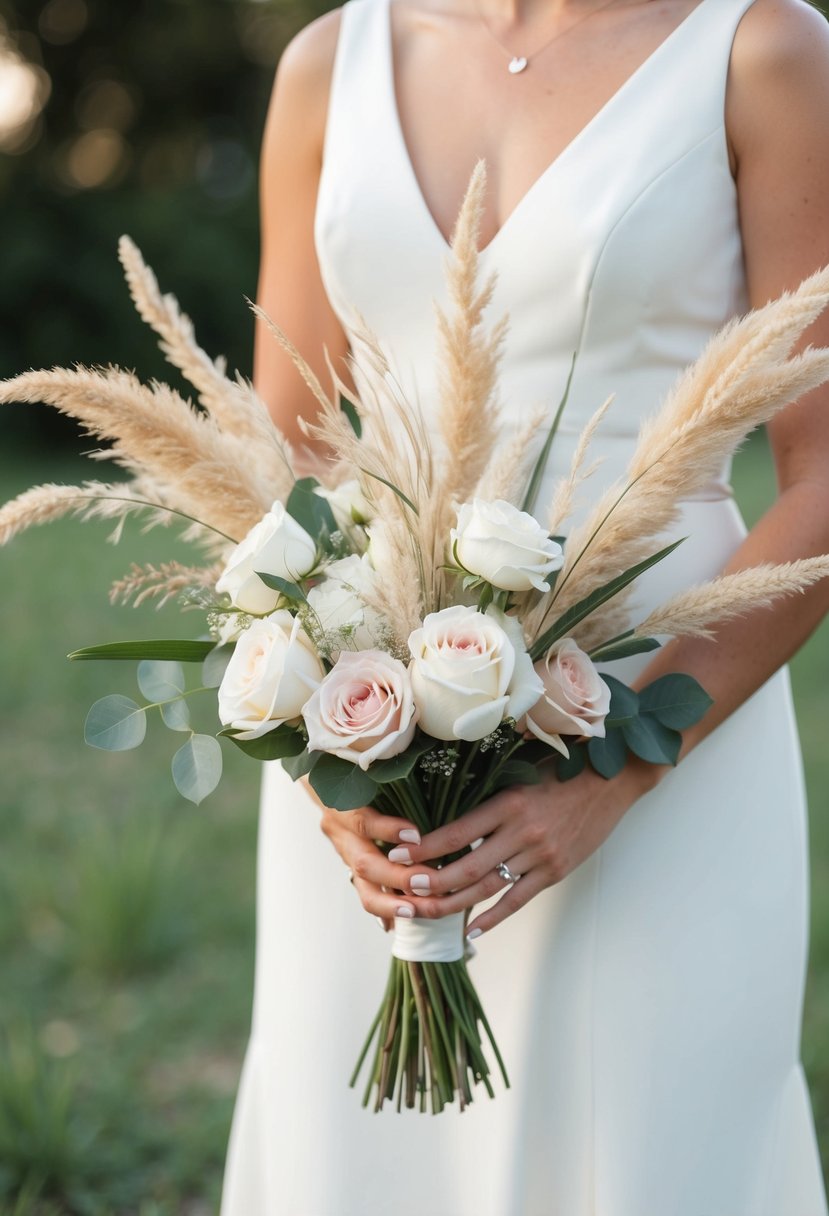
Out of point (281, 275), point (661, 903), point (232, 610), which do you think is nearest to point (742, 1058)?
point (661, 903)

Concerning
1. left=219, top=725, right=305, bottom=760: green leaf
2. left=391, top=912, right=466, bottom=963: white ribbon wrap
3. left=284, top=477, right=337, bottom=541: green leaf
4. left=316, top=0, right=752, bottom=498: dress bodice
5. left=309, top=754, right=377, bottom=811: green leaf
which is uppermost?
left=316, top=0, right=752, bottom=498: dress bodice

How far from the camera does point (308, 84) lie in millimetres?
2104

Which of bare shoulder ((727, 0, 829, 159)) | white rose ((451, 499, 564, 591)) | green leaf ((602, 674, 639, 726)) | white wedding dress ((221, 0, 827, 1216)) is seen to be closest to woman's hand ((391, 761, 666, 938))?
green leaf ((602, 674, 639, 726))

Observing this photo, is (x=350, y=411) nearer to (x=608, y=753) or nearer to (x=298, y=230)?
(x=298, y=230)

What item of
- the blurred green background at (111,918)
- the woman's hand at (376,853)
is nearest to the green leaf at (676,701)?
the woman's hand at (376,853)

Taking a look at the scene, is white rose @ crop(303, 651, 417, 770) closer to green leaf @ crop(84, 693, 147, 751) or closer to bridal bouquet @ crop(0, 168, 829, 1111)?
bridal bouquet @ crop(0, 168, 829, 1111)

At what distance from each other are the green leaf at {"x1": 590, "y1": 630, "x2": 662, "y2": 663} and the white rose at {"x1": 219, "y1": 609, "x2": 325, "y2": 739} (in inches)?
13.8

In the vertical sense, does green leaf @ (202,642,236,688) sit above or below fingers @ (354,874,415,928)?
above

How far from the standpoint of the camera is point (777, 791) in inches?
76.1

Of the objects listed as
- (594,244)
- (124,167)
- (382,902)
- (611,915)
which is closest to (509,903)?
(382,902)

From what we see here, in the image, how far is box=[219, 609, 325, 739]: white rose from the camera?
1.42 metres

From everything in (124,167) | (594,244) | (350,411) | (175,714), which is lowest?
(175,714)

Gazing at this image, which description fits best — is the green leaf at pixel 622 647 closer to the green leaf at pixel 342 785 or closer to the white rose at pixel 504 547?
the white rose at pixel 504 547

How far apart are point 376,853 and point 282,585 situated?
377 mm
